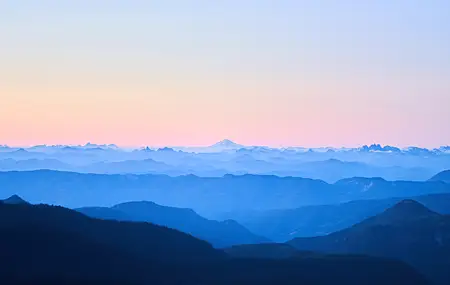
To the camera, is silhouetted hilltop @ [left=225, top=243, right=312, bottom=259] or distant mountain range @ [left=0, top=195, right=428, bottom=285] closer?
distant mountain range @ [left=0, top=195, right=428, bottom=285]

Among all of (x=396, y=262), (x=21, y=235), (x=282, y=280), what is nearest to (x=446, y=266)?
(x=396, y=262)

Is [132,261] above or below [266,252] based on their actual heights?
below

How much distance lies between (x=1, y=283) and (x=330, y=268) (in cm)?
7279

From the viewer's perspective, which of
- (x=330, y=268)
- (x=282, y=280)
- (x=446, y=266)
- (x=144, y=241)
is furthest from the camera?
(x=446, y=266)

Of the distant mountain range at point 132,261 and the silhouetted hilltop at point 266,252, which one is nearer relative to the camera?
the distant mountain range at point 132,261

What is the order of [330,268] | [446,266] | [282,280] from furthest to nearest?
1. [446,266]
2. [330,268]
3. [282,280]

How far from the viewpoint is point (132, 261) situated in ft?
487

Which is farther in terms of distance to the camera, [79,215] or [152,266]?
[79,215]

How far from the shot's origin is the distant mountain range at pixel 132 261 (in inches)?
5290

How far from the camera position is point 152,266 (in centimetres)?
14850

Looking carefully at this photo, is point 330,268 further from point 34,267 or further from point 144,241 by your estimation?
point 34,267

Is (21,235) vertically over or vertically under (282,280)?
over

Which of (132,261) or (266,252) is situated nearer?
(132,261)

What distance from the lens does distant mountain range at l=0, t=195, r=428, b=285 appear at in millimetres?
134375
